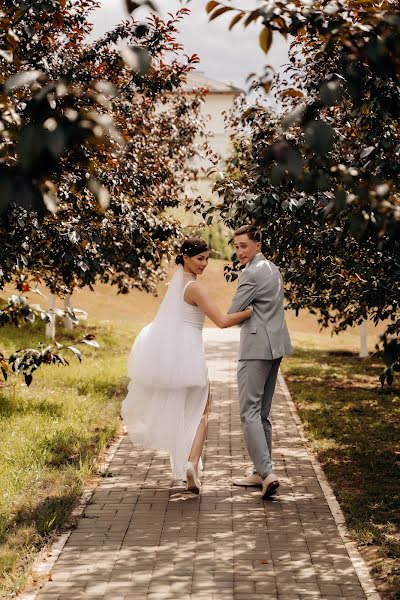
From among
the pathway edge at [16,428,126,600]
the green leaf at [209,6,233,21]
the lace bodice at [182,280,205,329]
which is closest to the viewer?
the green leaf at [209,6,233,21]

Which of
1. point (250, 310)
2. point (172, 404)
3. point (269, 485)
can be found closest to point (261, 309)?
point (250, 310)

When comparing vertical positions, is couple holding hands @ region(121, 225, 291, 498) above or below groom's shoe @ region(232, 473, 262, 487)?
above

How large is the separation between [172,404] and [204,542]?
5.65 ft

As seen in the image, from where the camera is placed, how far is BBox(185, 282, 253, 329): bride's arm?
699 cm

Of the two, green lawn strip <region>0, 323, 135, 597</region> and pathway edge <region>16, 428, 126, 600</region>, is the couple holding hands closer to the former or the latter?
pathway edge <region>16, 428, 126, 600</region>

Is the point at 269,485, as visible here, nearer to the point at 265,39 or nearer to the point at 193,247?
the point at 193,247

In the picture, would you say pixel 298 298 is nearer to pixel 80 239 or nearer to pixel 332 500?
pixel 80 239

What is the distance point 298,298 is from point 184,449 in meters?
5.92

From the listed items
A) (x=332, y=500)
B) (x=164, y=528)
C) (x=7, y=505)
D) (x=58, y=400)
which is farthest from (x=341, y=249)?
(x=58, y=400)

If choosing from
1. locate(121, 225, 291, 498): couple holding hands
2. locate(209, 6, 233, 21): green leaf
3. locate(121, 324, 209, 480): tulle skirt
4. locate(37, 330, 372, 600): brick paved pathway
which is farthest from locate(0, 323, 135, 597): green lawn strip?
locate(209, 6, 233, 21): green leaf

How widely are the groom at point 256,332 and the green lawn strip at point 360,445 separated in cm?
96

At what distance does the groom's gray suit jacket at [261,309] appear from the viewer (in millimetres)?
7125

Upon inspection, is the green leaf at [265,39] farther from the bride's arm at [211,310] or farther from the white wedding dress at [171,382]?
the white wedding dress at [171,382]

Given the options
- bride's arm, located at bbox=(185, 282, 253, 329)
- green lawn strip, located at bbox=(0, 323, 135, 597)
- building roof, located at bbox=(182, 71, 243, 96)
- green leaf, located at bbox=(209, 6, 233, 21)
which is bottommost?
green lawn strip, located at bbox=(0, 323, 135, 597)
